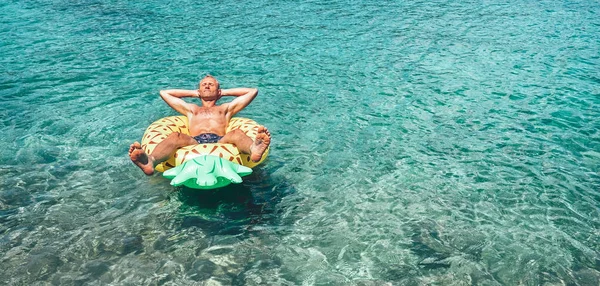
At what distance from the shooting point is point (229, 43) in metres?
12.2

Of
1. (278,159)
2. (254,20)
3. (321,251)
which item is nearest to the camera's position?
(321,251)

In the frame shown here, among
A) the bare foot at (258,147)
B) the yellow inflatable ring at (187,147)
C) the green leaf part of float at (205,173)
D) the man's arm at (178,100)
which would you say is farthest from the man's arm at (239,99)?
the green leaf part of float at (205,173)

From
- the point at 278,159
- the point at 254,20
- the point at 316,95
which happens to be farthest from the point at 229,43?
the point at 278,159

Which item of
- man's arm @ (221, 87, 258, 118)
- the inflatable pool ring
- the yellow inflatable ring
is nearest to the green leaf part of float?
the inflatable pool ring

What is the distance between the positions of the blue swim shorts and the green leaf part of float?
2.88 feet

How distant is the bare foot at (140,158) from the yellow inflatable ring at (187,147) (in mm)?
333

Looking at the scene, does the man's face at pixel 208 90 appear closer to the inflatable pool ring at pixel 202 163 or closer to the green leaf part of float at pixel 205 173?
the inflatable pool ring at pixel 202 163

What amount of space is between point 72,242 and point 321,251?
7.52 ft

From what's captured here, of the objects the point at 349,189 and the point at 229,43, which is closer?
the point at 349,189

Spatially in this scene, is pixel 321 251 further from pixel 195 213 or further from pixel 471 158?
pixel 471 158

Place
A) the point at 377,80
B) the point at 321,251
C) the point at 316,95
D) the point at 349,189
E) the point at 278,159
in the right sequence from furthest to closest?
the point at 377,80
the point at 316,95
the point at 278,159
the point at 349,189
the point at 321,251

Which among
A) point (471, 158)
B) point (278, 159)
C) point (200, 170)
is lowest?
point (471, 158)

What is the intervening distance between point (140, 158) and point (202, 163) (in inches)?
22.4

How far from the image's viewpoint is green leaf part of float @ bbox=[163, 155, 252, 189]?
4965mm
